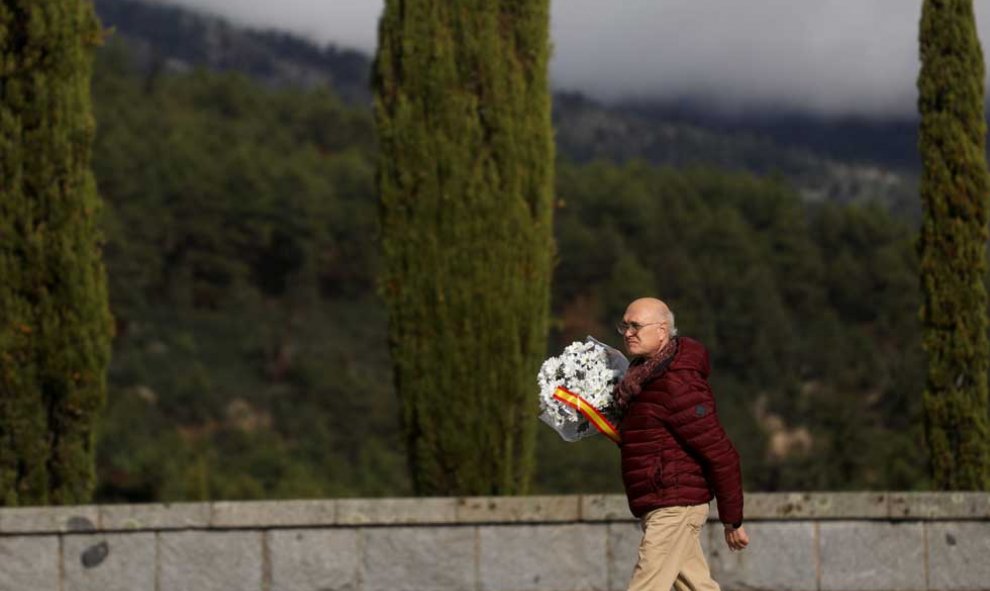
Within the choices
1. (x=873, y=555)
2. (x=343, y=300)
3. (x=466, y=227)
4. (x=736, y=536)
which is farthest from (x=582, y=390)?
(x=343, y=300)

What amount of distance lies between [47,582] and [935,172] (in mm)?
7534

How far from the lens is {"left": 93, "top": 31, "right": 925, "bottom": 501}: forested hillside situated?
45.6m

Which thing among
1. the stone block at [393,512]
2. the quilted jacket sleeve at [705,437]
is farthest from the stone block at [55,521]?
the quilted jacket sleeve at [705,437]

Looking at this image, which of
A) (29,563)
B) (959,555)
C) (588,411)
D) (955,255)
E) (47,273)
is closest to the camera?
(588,411)

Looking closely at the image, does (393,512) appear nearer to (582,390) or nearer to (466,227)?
(466,227)

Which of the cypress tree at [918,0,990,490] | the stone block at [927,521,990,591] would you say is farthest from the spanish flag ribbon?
the cypress tree at [918,0,990,490]

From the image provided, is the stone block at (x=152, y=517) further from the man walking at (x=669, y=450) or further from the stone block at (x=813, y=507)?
the man walking at (x=669, y=450)

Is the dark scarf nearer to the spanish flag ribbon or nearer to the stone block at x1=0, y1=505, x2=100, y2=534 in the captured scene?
the spanish flag ribbon

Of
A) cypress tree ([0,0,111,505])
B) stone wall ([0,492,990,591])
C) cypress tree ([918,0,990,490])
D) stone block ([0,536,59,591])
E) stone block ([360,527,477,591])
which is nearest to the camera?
stone block ([0,536,59,591])

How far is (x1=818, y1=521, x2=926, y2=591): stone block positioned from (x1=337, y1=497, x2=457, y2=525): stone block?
252 cm

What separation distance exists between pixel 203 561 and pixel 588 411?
4.34 meters

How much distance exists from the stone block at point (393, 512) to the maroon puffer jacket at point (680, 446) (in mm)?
3944

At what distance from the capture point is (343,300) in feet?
211

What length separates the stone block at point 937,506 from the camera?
8766mm
